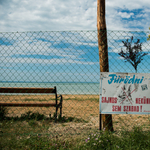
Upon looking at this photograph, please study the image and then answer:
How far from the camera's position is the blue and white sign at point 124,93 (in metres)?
2.82

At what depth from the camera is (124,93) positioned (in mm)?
2834

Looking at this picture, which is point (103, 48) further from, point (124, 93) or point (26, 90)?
point (26, 90)

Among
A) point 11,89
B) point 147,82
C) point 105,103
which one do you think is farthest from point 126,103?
point 11,89

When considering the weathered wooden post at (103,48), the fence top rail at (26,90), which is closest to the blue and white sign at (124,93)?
the weathered wooden post at (103,48)

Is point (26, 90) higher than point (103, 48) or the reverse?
the reverse

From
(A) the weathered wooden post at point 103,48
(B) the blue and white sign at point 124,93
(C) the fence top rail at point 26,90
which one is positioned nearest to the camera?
(B) the blue and white sign at point 124,93

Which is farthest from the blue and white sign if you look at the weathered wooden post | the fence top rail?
the fence top rail

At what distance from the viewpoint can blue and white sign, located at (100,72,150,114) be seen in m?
2.82

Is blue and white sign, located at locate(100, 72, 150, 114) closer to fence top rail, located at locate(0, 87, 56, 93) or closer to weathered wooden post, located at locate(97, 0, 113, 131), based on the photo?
weathered wooden post, located at locate(97, 0, 113, 131)

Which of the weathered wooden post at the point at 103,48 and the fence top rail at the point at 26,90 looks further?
the fence top rail at the point at 26,90

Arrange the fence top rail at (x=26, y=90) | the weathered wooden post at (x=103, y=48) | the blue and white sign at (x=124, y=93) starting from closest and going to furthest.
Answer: the blue and white sign at (x=124, y=93) → the weathered wooden post at (x=103, y=48) → the fence top rail at (x=26, y=90)

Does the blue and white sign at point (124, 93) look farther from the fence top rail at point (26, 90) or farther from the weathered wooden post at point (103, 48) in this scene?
the fence top rail at point (26, 90)

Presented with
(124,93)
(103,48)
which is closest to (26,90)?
(103,48)

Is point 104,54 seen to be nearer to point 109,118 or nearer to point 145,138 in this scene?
point 109,118
